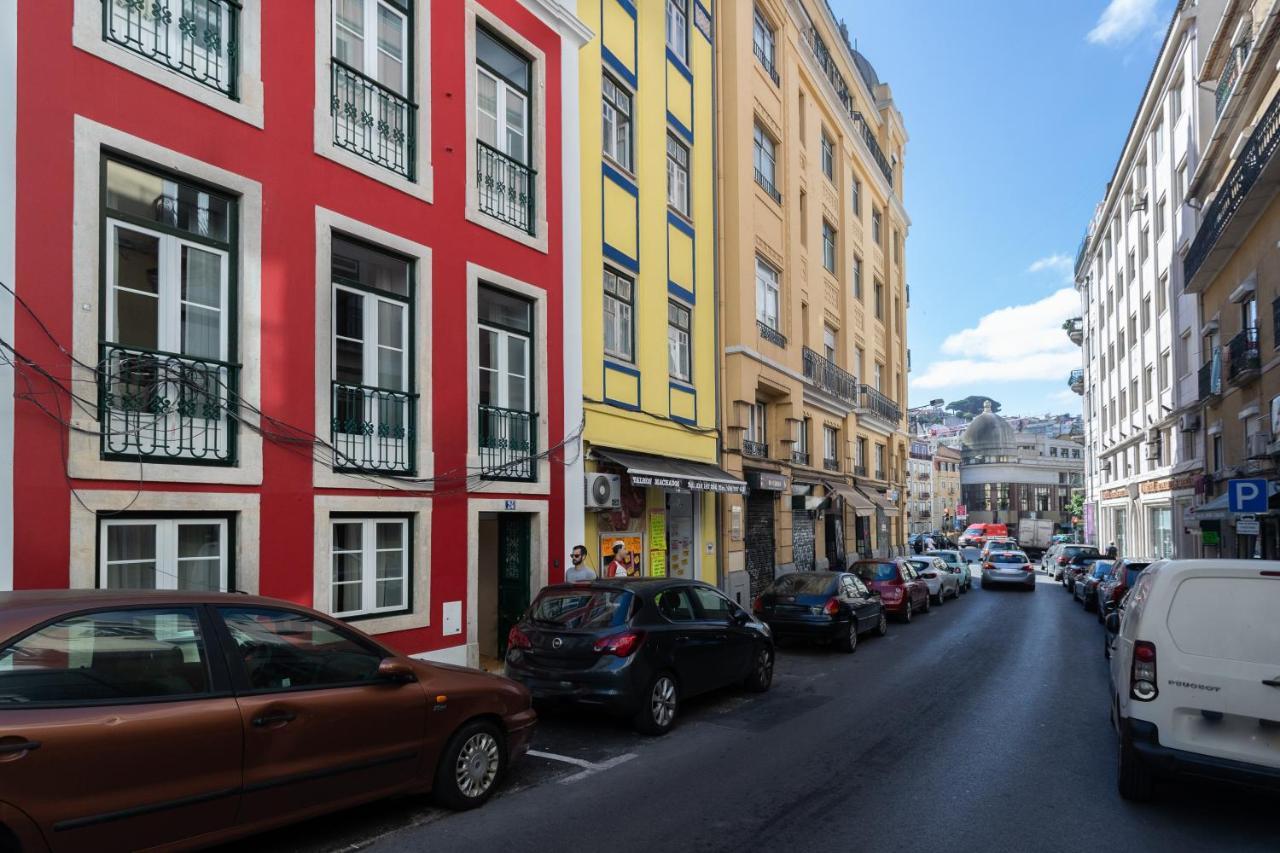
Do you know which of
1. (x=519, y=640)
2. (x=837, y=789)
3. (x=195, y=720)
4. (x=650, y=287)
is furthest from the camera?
(x=650, y=287)

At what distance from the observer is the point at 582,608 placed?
844 centimetres

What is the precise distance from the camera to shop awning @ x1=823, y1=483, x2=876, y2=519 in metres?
26.0

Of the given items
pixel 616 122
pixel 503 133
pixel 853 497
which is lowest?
pixel 853 497

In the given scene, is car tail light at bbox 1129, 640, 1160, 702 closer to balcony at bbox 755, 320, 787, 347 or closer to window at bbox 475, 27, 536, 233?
window at bbox 475, 27, 536, 233

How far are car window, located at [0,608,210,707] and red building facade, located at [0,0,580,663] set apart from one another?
10.2 feet

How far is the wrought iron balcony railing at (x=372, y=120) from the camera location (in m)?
9.68

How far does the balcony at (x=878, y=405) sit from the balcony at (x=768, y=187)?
10133 mm

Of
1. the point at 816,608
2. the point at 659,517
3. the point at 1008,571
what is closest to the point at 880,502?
the point at 1008,571

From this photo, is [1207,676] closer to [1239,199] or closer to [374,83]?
[374,83]

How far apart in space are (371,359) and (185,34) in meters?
3.69

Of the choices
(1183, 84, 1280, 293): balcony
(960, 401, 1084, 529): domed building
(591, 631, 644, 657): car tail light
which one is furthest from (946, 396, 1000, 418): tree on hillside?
(591, 631, 644, 657): car tail light

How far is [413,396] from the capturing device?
405 inches

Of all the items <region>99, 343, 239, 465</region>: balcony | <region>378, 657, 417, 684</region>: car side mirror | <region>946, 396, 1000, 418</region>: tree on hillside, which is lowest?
<region>378, 657, 417, 684</region>: car side mirror

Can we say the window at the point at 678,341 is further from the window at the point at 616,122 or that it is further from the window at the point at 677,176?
the window at the point at 616,122
